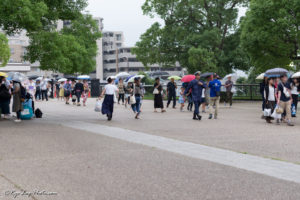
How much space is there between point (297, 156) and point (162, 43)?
26.5 meters

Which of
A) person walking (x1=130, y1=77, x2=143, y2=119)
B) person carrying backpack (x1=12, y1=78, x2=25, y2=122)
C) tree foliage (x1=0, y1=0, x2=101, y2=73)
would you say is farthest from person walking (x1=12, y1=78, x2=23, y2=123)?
person walking (x1=130, y1=77, x2=143, y2=119)

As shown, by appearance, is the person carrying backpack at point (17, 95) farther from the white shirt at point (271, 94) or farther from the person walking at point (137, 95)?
the white shirt at point (271, 94)

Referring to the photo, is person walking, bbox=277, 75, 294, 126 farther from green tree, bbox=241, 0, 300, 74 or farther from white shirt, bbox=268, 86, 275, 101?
green tree, bbox=241, 0, 300, 74

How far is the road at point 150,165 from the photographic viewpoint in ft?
17.3

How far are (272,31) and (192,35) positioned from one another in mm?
8356

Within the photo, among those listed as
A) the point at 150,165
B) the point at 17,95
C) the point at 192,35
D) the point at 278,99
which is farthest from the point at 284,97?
the point at 192,35

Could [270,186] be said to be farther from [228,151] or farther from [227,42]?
[227,42]

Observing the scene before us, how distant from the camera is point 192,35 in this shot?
31.9 m

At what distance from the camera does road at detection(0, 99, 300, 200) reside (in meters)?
5.29

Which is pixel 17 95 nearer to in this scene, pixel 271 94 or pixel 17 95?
pixel 17 95

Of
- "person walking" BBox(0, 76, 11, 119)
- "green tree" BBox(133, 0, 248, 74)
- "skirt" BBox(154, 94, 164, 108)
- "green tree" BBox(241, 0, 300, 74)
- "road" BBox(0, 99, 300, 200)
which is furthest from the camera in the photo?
"green tree" BBox(133, 0, 248, 74)

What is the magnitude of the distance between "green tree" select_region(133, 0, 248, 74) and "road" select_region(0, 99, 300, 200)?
1952cm

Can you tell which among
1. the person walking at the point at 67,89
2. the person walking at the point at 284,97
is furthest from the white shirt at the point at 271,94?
the person walking at the point at 67,89

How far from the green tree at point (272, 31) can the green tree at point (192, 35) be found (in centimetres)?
386
